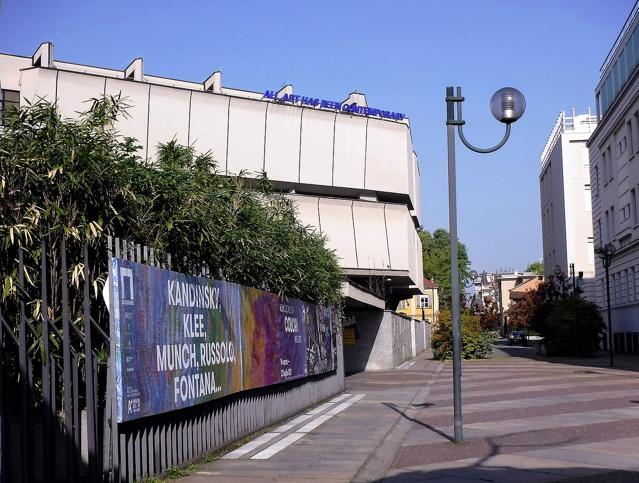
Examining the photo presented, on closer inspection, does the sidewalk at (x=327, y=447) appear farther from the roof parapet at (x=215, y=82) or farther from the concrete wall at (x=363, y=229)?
the roof parapet at (x=215, y=82)

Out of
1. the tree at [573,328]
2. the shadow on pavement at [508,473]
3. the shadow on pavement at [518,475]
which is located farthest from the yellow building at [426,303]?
the shadow on pavement at [518,475]

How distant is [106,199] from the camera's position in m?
8.45

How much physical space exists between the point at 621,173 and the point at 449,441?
4006cm

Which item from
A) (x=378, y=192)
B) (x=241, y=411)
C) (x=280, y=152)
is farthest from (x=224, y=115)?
(x=241, y=411)

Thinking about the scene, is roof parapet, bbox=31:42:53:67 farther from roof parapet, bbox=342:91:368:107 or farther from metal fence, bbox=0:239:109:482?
metal fence, bbox=0:239:109:482

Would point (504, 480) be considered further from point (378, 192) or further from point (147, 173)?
point (378, 192)

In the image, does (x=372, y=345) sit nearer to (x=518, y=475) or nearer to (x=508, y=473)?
(x=508, y=473)

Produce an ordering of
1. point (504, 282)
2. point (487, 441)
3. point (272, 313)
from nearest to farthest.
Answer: point (487, 441) → point (272, 313) → point (504, 282)

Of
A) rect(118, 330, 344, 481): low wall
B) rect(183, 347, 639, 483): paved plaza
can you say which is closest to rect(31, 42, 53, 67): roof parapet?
rect(183, 347, 639, 483): paved plaza

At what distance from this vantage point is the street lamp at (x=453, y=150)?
485 inches

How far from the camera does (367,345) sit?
122 feet

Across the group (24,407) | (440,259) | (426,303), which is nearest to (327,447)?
(24,407)

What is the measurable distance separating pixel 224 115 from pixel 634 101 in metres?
23.0

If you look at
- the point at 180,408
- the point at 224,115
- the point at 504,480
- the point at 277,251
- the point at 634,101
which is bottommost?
the point at 504,480
